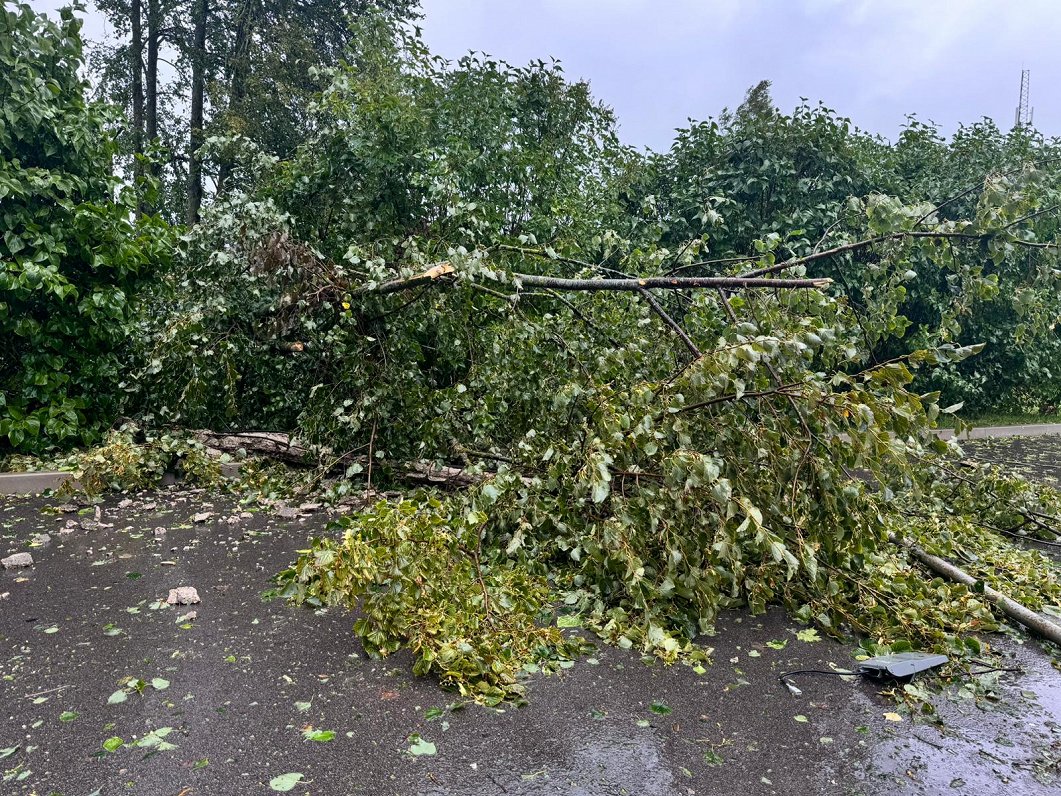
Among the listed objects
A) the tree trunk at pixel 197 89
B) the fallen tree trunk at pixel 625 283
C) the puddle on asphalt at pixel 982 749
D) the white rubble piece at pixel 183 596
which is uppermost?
the tree trunk at pixel 197 89

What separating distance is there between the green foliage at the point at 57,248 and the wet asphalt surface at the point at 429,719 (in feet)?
9.27

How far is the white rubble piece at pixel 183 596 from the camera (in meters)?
3.02

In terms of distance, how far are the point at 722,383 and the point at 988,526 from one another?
2.47 m

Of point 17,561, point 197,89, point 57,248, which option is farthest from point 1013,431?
point 197,89

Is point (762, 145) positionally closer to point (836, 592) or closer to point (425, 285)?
point (425, 285)

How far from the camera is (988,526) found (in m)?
4.34

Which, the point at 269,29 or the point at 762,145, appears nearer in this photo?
the point at 762,145

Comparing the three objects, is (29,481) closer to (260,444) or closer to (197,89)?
(260,444)

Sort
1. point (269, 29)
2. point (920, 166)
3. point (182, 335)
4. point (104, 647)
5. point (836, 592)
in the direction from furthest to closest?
point (269, 29)
point (920, 166)
point (182, 335)
point (836, 592)
point (104, 647)

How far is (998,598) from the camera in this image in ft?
9.84

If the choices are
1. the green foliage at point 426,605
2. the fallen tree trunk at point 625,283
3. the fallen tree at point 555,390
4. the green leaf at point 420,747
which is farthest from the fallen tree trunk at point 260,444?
the green leaf at point 420,747

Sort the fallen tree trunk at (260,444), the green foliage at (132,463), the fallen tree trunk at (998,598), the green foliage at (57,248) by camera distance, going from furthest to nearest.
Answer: the fallen tree trunk at (260,444), the green foliage at (57,248), the green foliage at (132,463), the fallen tree trunk at (998,598)

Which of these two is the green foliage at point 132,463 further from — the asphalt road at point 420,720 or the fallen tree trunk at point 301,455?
the asphalt road at point 420,720

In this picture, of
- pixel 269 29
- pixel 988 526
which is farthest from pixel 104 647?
pixel 269 29
